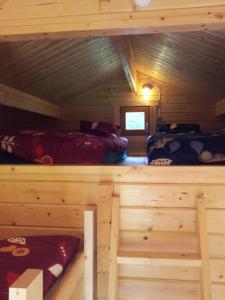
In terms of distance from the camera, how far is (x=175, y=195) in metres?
1.65

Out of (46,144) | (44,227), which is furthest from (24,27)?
(44,227)

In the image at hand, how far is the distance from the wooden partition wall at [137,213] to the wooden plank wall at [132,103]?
3465 mm

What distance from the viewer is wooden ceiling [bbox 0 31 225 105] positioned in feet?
9.08

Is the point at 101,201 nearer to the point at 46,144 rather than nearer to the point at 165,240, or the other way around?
the point at 165,240

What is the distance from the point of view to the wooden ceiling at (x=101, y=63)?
277 centimetres

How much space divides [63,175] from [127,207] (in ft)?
1.32

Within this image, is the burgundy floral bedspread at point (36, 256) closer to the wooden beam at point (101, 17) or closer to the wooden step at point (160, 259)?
the wooden step at point (160, 259)

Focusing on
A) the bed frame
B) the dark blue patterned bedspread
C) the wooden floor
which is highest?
the dark blue patterned bedspread

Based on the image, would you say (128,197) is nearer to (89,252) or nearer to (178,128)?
(89,252)

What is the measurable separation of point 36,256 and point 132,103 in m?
4.06

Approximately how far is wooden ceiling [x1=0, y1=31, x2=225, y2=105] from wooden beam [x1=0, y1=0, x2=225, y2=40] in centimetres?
88

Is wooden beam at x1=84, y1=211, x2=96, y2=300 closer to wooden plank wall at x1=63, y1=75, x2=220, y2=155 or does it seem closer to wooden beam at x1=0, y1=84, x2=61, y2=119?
wooden beam at x1=0, y1=84, x2=61, y2=119

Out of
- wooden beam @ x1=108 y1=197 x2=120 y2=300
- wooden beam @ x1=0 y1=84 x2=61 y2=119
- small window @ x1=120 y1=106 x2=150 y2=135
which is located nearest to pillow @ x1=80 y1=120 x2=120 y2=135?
wooden beam @ x1=0 y1=84 x2=61 y2=119

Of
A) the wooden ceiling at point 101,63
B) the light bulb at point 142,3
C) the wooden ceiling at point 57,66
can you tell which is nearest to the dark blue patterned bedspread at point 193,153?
the light bulb at point 142,3
